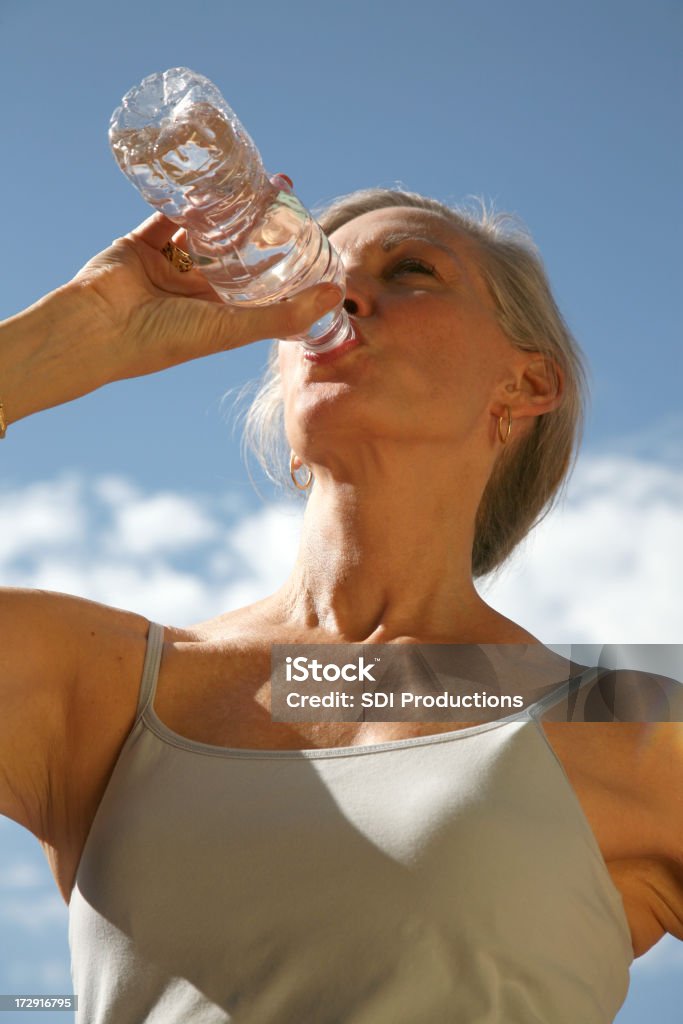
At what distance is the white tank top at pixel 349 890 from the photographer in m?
1.53

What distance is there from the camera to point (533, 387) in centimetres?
229

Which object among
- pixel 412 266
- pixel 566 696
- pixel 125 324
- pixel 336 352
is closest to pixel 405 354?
pixel 336 352

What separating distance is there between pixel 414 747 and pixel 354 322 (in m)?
0.67

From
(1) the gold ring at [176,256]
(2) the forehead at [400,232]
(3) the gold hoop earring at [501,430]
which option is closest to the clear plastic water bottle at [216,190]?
(1) the gold ring at [176,256]

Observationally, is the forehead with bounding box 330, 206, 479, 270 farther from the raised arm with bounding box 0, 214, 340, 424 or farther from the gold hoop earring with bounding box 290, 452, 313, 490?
the gold hoop earring with bounding box 290, 452, 313, 490

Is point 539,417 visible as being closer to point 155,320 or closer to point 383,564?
point 383,564

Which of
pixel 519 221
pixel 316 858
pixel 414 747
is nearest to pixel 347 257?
pixel 519 221

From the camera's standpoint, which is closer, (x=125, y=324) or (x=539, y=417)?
(x=125, y=324)

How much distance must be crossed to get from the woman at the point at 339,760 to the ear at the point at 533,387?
44mm

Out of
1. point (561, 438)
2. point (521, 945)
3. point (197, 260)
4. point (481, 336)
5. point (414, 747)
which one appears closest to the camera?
point (521, 945)

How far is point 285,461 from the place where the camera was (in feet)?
8.50

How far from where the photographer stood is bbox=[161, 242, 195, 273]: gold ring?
1870 mm

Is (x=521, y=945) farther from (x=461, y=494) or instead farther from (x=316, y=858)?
(x=461, y=494)
